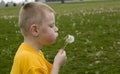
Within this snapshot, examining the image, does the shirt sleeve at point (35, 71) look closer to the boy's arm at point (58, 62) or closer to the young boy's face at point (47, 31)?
the boy's arm at point (58, 62)

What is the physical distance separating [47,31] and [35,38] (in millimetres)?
141

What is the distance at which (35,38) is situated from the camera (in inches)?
155

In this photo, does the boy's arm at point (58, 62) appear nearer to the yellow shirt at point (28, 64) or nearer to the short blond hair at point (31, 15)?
the yellow shirt at point (28, 64)

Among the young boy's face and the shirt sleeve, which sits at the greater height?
the young boy's face

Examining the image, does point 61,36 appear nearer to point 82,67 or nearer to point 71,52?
point 71,52

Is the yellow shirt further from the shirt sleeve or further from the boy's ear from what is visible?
the boy's ear

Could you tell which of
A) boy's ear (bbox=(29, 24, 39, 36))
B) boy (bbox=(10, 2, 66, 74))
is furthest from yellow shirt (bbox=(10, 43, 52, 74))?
boy's ear (bbox=(29, 24, 39, 36))

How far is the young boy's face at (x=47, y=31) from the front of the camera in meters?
3.92

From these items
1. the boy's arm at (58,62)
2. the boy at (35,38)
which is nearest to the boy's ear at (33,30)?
the boy at (35,38)

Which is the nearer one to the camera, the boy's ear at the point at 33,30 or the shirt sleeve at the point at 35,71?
the shirt sleeve at the point at 35,71

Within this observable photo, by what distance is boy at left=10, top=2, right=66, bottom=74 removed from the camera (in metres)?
3.78

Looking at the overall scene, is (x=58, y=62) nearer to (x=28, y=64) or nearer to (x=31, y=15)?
(x=28, y=64)

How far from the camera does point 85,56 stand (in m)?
11.1

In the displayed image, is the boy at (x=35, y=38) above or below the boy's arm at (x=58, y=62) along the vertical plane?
above
